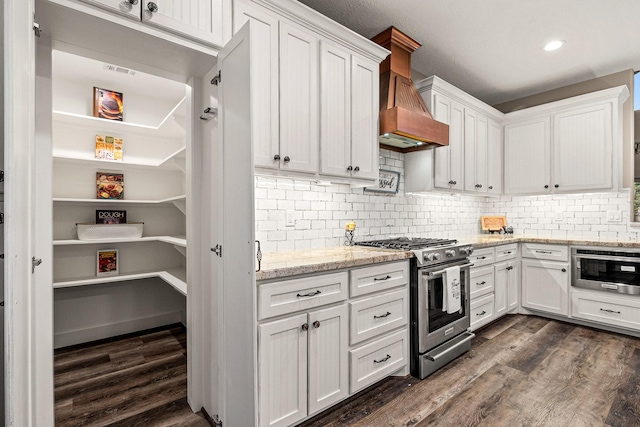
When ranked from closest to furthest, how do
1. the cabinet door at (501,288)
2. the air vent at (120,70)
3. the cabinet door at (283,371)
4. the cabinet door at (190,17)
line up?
1. the cabinet door at (190,17)
2. the cabinet door at (283,371)
3. the air vent at (120,70)
4. the cabinet door at (501,288)

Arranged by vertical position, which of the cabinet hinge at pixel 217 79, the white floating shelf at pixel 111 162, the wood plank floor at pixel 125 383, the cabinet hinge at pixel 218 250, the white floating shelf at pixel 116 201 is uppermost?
the cabinet hinge at pixel 217 79

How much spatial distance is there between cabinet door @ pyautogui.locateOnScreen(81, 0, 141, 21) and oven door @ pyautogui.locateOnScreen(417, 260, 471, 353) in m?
2.22

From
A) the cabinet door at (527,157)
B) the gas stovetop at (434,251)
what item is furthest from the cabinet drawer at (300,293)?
the cabinet door at (527,157)

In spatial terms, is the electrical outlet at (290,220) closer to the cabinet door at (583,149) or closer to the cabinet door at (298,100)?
the cabinet door at (298,100)

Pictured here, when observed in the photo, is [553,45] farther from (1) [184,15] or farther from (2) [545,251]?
(1) [184,15]

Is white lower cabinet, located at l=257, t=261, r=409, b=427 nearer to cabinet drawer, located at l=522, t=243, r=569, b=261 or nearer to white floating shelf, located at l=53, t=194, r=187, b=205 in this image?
white floating shelf, located at l=53, t=194, r=187, b=205

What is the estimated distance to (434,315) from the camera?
2475 mm

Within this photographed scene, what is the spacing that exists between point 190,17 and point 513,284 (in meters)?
3.97

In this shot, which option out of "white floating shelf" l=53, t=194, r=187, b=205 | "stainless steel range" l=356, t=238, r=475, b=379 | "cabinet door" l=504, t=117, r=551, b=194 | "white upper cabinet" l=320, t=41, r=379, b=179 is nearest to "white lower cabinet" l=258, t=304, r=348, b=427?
"stainless steel range" l=356, t=238, r=475, b=379

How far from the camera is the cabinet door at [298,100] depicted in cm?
211

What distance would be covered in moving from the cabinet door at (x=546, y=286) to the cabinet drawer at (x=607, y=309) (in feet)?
0.33

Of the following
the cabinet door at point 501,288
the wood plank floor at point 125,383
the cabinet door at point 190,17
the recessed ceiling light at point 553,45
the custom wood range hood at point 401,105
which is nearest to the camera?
the cabinet door at point 190,17

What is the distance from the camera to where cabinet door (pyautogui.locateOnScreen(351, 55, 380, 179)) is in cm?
250

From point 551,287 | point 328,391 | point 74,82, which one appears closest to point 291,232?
point 328,391
